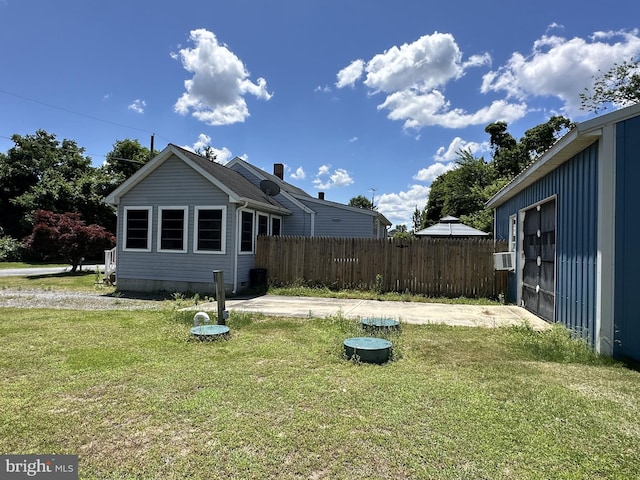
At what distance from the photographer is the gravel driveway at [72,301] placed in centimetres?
917

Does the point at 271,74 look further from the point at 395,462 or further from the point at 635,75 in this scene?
the point at 635,75

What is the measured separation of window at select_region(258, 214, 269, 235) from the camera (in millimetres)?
13376

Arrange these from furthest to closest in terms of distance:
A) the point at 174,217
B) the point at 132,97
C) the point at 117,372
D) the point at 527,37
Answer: the point at 132,97
the point at 527,37
the point at 174,217
the point at 117,372

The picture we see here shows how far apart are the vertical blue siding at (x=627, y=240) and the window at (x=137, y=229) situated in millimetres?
12025

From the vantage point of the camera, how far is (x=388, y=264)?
1183cm

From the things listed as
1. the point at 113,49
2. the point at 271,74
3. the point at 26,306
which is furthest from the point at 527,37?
the point at 26,306

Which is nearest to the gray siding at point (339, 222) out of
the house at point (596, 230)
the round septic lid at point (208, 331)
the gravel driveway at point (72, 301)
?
the gravel driveway at point (72, 301)

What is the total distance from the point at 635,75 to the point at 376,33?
76.7ft

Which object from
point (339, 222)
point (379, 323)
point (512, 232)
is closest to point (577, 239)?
point (379, 323)

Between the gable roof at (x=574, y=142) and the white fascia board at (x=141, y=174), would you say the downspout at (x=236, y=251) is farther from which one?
the gable roof at (x=574, y=142)

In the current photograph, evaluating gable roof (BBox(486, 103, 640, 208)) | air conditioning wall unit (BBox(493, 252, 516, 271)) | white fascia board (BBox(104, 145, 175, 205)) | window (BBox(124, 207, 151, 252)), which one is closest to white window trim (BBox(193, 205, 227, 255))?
window (BBox(124, 207, 151, 252))

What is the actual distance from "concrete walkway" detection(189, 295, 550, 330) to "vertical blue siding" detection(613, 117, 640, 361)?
203cm

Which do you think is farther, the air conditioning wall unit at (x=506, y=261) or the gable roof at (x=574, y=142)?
the air conditioning wall unit at (x=506, y=261)

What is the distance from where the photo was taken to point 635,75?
82.8 ft
